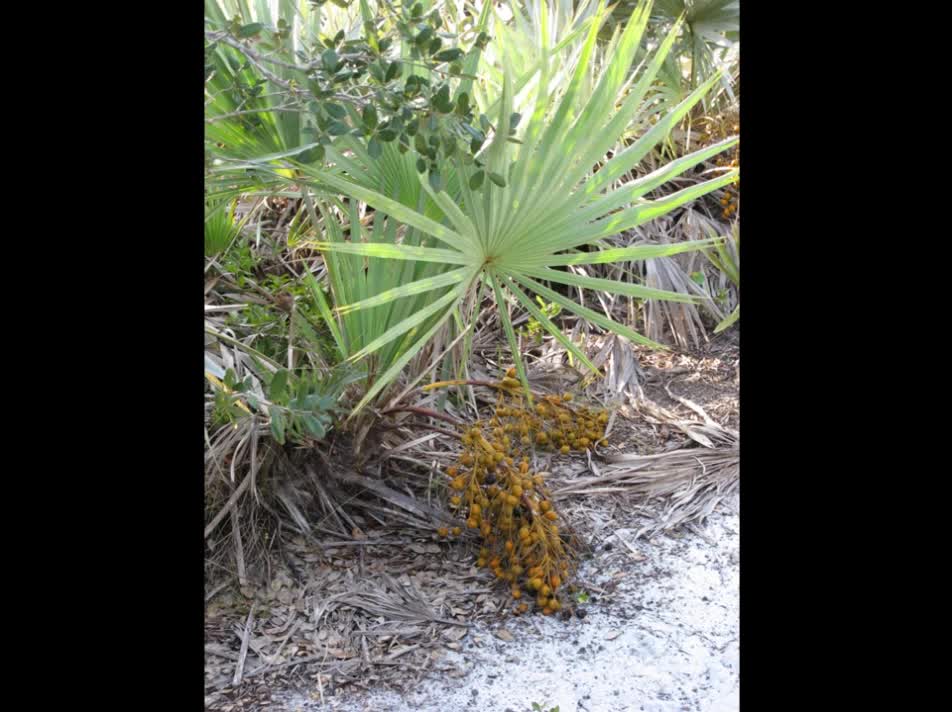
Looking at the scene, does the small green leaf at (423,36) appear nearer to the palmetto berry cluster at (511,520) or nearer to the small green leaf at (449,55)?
the small green leaf at (449,55)

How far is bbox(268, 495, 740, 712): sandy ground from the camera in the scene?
1.55 meters

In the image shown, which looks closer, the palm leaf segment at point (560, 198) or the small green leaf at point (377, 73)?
the small green leaf at point (377, 73)

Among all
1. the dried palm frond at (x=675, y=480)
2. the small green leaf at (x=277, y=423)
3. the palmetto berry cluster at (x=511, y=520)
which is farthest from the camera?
the dried palm frond at (x=675, y=480)

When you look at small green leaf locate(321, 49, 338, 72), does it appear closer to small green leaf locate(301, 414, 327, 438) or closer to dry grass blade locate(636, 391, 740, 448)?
small green leaf locate(301, 414, 327, 438)

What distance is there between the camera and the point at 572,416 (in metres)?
2.30

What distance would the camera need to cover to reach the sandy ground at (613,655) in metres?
1.55

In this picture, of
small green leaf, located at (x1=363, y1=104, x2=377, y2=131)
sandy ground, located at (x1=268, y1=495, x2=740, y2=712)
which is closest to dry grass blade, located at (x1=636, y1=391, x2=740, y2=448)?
sandy ground, located at (x1=268, y1=495, x2=740, y2=712)

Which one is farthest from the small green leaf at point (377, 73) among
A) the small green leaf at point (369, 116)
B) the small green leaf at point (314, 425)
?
the small green leaf at point (314, 425)

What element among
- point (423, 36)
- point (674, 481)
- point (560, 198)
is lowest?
point (674, 481)

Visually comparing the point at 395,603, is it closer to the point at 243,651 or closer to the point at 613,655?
the point at 243,651

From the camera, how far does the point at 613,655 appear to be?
167 cm

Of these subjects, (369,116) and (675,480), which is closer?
(369,116)

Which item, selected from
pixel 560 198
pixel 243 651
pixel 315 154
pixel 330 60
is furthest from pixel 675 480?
pixel 330 60
